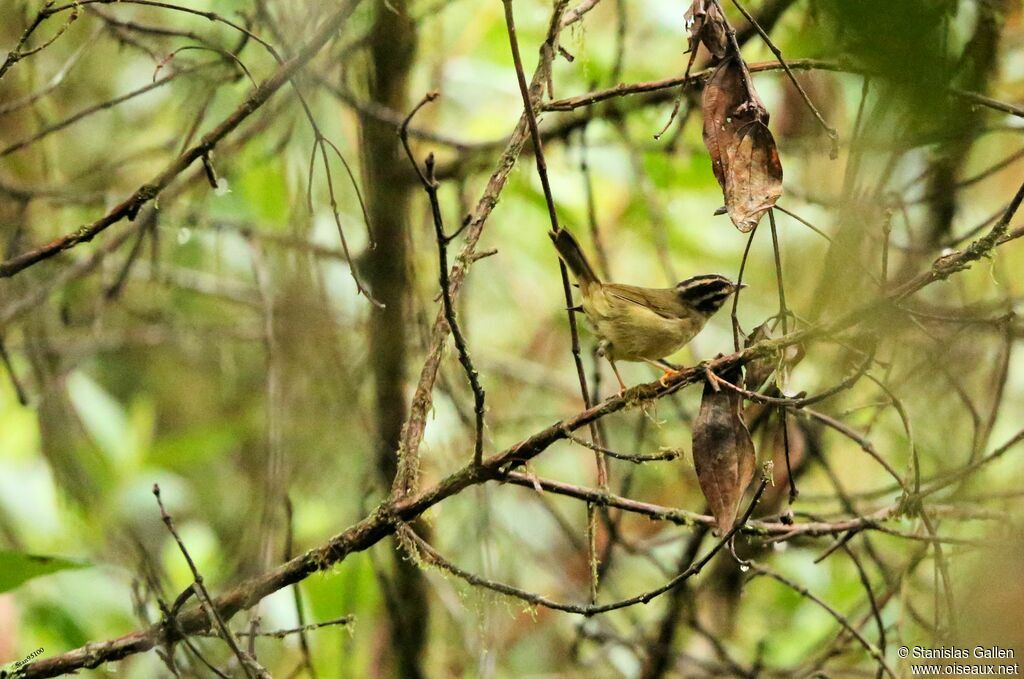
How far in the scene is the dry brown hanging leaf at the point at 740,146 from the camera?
1774 mm

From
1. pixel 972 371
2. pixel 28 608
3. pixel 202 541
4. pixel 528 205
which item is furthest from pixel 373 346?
pixel 972 371

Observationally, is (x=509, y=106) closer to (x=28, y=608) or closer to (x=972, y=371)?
(x=972, y=371)

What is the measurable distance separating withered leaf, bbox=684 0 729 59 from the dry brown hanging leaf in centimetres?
4

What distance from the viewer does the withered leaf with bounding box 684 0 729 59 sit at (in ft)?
6.39

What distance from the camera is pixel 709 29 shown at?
1957mm

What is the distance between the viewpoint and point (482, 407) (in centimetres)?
179

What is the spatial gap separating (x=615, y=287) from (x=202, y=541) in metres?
2.48

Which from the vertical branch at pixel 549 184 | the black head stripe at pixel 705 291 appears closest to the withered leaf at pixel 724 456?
the vertical branch at pixel 549 184

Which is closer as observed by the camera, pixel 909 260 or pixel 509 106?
pixel 909 260

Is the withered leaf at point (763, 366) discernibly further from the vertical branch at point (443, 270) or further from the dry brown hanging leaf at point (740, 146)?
the vertical branch at point (443, 270)

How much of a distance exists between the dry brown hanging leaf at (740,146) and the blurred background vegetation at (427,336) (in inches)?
6.4

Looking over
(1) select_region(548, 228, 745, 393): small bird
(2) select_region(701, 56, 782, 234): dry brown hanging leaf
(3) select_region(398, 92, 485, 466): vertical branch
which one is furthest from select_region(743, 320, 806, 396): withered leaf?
(1) select_region(548, 228, 745, 393): small bird

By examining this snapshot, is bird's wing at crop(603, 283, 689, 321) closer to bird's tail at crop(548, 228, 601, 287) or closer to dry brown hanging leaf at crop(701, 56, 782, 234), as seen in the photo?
bird's tail at crop(548, 228, 601, 287)

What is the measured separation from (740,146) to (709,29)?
11.1 inches
